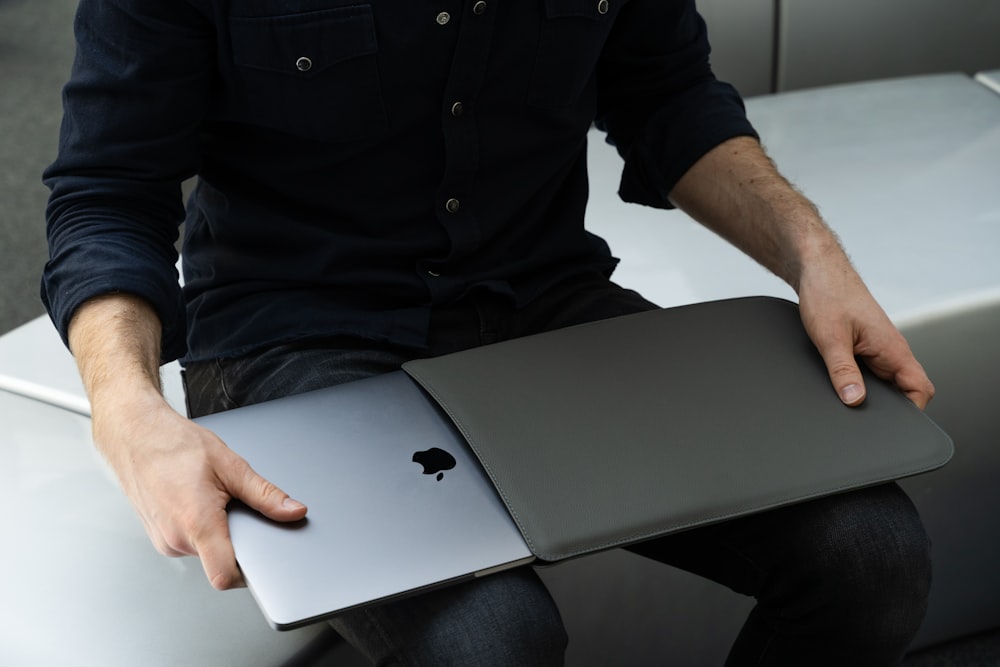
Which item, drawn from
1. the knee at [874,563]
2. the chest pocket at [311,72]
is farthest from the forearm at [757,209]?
the chest pocket at [311,72]

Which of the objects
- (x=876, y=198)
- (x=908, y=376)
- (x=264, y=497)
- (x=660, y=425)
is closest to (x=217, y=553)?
(x=264, y=497)

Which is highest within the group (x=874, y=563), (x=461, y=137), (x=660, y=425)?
(x=461, y=137)

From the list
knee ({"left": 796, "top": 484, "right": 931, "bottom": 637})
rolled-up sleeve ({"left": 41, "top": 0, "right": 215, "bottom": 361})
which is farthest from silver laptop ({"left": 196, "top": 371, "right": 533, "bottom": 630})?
knee ({"left": 796, "top": 484, "right": 931, "bottom": 637})

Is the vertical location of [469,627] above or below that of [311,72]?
below

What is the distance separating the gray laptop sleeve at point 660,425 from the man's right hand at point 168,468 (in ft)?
0.50

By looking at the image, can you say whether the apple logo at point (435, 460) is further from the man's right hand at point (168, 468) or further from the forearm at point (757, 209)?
the forearm at point (757, 209)

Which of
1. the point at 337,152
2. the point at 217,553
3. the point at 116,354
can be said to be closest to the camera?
the point at 217,553

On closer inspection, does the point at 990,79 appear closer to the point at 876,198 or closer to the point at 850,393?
the point at 876,198

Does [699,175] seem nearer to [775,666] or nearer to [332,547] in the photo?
[775,666]

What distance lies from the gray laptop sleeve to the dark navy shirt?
15 centimetres

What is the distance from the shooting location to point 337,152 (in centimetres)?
87

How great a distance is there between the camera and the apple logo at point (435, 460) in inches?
27.9

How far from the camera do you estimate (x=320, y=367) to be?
86cm

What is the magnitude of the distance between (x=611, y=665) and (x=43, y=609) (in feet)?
1.83
